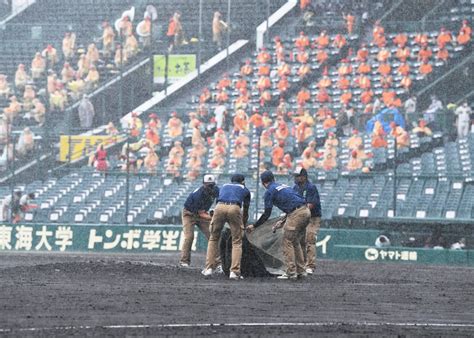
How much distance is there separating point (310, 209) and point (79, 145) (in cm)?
2011

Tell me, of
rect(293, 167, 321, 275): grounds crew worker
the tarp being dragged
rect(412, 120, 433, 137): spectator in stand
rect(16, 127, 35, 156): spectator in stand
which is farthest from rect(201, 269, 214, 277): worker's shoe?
rect(16, 127, 35, 156): spectator in stand

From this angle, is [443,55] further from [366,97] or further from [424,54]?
[366,97]

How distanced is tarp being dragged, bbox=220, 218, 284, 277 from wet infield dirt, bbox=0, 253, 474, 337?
47 cm

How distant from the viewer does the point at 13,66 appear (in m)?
53.8

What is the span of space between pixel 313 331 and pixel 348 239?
21.5 metres

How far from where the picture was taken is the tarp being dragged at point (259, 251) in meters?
24.0

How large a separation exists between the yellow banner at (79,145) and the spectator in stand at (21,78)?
696 centimetres

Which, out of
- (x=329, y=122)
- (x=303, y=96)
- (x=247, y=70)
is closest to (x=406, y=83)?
(x=303, y=96)

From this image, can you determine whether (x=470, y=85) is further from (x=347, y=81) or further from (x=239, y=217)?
(x=239, y=217)

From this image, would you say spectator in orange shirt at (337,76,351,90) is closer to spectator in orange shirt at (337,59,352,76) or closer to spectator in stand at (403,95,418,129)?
spectator in orange shirt at (337,59,352,76)

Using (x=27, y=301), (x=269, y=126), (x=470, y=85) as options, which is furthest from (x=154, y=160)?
(x=27, y=301)

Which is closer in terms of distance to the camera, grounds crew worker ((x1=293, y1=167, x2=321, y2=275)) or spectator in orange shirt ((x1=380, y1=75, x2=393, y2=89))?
grounds crew worker ((x1=293, y1=167, x2=321, y2=275))

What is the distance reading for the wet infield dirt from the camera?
14117mm

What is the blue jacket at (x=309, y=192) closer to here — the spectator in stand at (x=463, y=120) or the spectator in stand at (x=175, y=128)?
the spectator in stand at (x=463, y=120)
